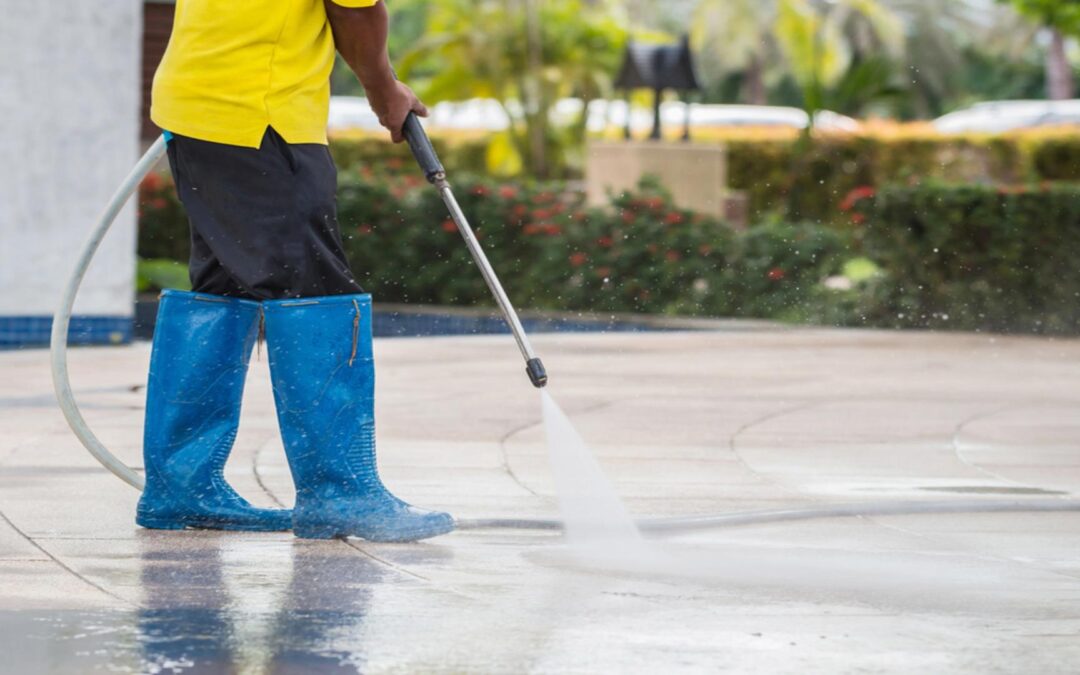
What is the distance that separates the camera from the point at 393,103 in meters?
4.64

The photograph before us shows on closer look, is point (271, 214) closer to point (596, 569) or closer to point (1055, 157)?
point (596, 569)

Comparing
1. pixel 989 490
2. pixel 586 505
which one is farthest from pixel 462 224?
pixel 989 490

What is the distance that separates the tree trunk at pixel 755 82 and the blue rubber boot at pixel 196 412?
42705 millimetres

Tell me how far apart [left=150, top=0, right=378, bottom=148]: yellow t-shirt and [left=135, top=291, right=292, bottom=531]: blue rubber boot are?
0.42m

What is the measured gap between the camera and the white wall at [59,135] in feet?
29.9

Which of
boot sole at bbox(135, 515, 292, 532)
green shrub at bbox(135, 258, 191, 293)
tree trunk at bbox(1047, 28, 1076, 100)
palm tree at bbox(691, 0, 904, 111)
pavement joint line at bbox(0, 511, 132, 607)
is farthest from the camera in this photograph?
tree trunk at bbox(1047, 28, 1076, 100)

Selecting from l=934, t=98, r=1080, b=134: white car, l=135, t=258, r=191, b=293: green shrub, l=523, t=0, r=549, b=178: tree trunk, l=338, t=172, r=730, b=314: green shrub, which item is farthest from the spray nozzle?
l=934, t=98, r=1080, b=134: white car

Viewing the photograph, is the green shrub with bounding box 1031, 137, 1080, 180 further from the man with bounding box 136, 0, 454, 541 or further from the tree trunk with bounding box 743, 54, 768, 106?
the tree trunk with bounding box 743, 54, 768, 106

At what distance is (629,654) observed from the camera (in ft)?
11.6

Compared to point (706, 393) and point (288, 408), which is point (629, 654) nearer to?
point (288, 408)

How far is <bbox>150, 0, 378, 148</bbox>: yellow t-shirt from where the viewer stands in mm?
4477

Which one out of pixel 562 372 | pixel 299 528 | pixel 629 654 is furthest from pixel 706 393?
pixel 629 654

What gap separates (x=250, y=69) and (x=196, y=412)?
804mm

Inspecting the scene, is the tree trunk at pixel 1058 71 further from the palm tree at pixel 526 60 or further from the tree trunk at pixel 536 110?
the tree trunk at pixel 536 110
